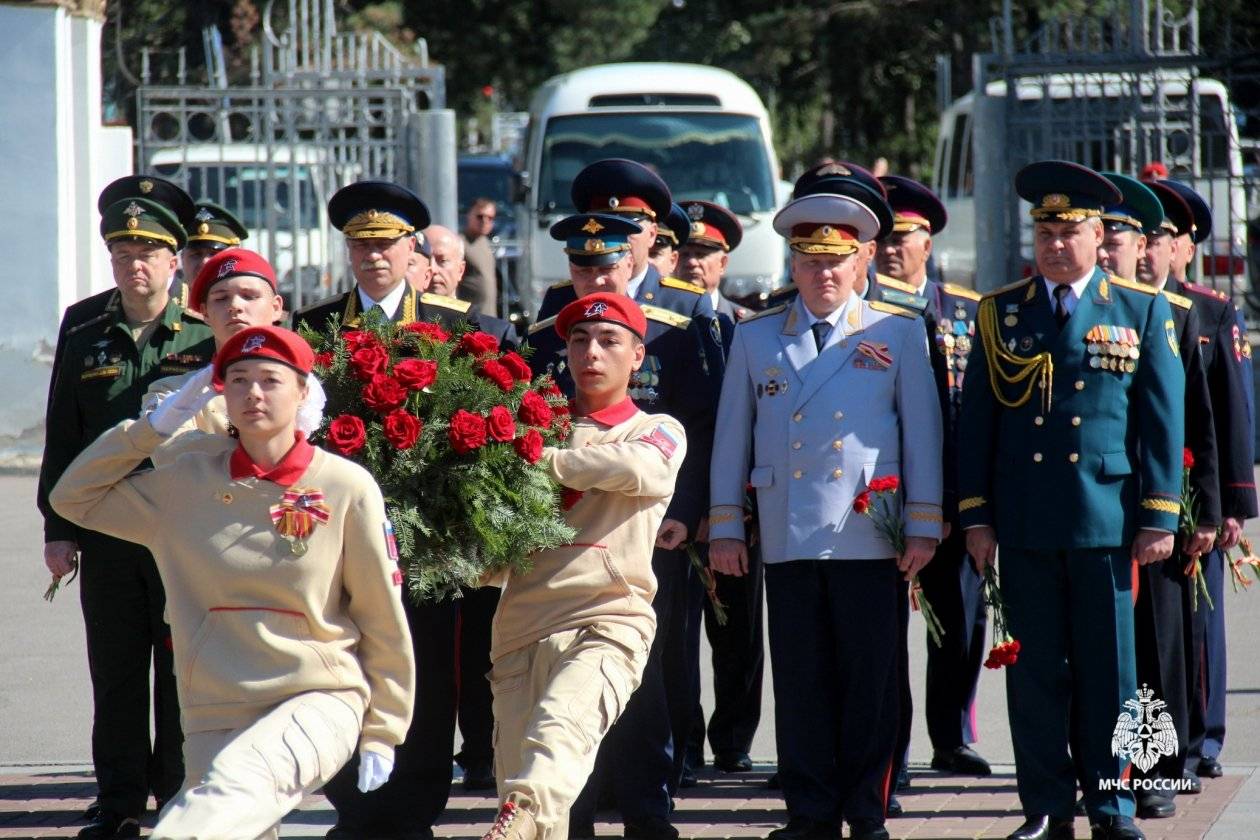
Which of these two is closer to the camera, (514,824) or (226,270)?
(514,824)

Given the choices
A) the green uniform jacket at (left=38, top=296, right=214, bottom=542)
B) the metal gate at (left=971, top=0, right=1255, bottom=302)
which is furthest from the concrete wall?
the metal gate at (left=971, top=0, right=1255, bottom=302)

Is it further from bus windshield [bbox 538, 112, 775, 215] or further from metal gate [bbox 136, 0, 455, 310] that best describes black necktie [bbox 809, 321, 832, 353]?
bus windshield [bbox 538, 112, 775, 215]

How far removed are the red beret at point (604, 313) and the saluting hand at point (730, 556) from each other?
827mm

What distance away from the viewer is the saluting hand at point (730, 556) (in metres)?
6.07

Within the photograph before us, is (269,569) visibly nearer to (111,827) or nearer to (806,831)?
(111,827)

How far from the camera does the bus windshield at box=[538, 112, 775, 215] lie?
1817 cm

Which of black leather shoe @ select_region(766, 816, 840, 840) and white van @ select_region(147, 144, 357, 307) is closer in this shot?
black leather shoe @ select_region(766, 816, 840, 840)

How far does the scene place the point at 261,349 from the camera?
4.60 meters

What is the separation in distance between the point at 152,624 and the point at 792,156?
105ft

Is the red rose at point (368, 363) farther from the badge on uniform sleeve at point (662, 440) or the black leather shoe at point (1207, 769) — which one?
the black leather shoe at point (1207, 769)

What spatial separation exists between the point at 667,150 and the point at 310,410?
13.9m

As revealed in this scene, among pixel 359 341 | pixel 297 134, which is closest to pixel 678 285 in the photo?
pixel 359 341

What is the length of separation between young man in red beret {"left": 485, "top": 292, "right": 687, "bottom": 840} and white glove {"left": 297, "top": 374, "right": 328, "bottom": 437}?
0.83 meters

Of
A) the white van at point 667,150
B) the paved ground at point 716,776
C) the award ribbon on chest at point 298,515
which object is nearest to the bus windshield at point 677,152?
the white van at point 667,150
